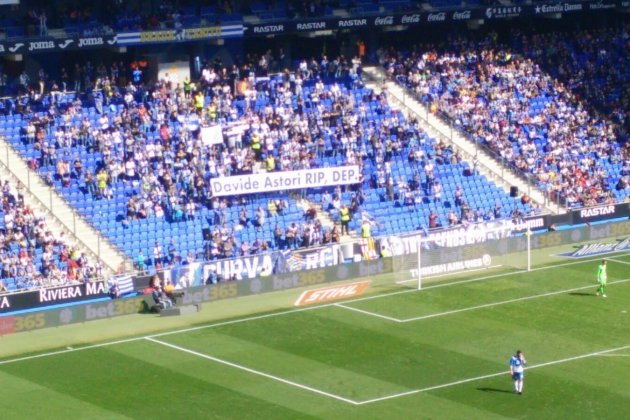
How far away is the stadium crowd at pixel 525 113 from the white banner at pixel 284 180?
8.56 meters

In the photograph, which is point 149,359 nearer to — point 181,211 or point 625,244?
point 181,211

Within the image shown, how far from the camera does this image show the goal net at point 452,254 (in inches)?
2413

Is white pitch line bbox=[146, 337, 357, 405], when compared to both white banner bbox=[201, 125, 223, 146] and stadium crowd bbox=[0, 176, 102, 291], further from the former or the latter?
white banner bbox=[201, 125, 223, 146]

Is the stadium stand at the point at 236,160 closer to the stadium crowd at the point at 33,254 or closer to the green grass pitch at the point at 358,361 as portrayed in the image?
the stadium crowd at the point at 33,254

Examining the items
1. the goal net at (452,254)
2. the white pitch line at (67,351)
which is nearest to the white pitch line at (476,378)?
the white pitch line at (67,351)

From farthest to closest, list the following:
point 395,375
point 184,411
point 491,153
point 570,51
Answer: point 570,51 < point 491,153 < point 395,375 < point 184,411

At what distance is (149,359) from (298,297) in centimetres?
998

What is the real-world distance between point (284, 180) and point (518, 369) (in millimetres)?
23133

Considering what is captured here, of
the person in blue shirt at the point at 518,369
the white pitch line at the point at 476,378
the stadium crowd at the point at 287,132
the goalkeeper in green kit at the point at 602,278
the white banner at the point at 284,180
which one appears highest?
the stadium crowd at the point at 287,132

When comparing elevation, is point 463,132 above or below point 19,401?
above

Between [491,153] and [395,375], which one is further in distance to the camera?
[491,153]

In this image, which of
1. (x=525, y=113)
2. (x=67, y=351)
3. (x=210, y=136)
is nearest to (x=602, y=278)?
(x=525, y=113)

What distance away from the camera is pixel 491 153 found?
71750 mm

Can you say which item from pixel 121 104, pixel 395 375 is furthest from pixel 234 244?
pixel 395 375
